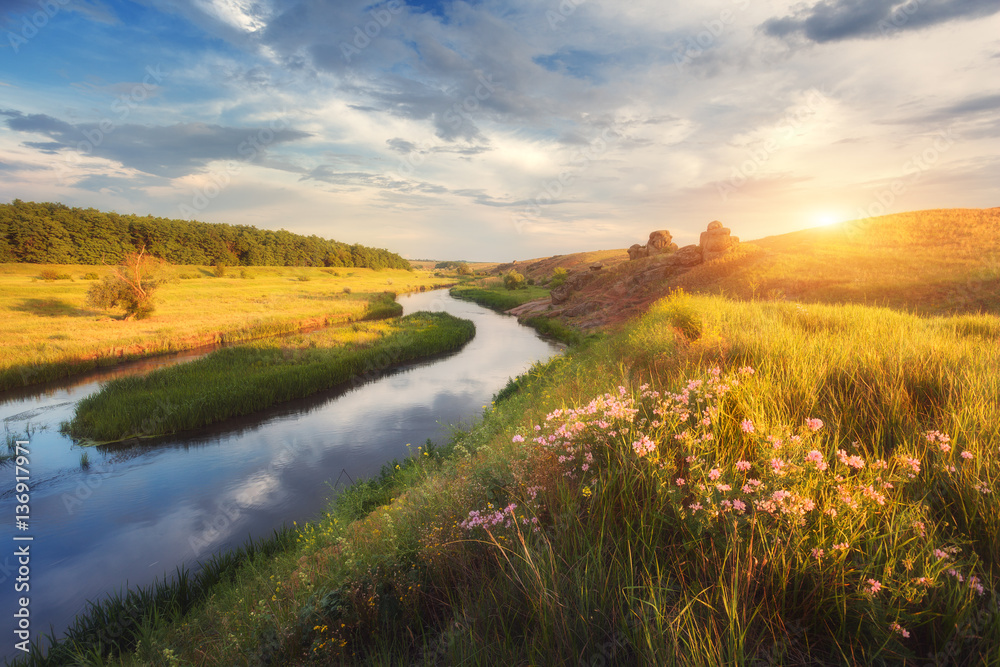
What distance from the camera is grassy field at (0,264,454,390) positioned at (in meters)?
17.8

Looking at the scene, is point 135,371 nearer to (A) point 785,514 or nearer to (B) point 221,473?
(B) point 221,473

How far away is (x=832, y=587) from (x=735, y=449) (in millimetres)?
1263

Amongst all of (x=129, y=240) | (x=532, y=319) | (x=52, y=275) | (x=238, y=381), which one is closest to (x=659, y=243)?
(x=532, y=319)

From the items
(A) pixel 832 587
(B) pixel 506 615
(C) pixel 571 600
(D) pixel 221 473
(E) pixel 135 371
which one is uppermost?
(A) pixel 832 587

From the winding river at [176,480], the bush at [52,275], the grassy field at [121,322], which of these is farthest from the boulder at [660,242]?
the bush at [52,275]

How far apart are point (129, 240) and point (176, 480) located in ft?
283

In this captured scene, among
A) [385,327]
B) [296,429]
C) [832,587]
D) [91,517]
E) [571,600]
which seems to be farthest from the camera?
[385,327]

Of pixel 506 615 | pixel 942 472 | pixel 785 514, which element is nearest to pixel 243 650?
pixel 506 615

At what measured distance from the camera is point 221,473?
10617 millimetres

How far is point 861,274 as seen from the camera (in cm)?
1666

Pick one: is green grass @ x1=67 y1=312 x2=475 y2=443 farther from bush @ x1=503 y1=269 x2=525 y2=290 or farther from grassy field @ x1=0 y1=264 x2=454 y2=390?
bush @ x1=503 y1=269 x2=525 y2=290

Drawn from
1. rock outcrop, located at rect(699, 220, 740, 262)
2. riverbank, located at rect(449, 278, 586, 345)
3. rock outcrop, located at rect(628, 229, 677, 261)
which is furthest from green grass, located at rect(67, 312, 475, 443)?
rock outcrop, located at rect(628, 229, 677, 261)

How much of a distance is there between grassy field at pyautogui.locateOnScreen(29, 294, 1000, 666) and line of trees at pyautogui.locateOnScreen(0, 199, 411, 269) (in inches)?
1605

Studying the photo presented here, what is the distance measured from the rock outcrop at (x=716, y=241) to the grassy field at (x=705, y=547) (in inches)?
907
